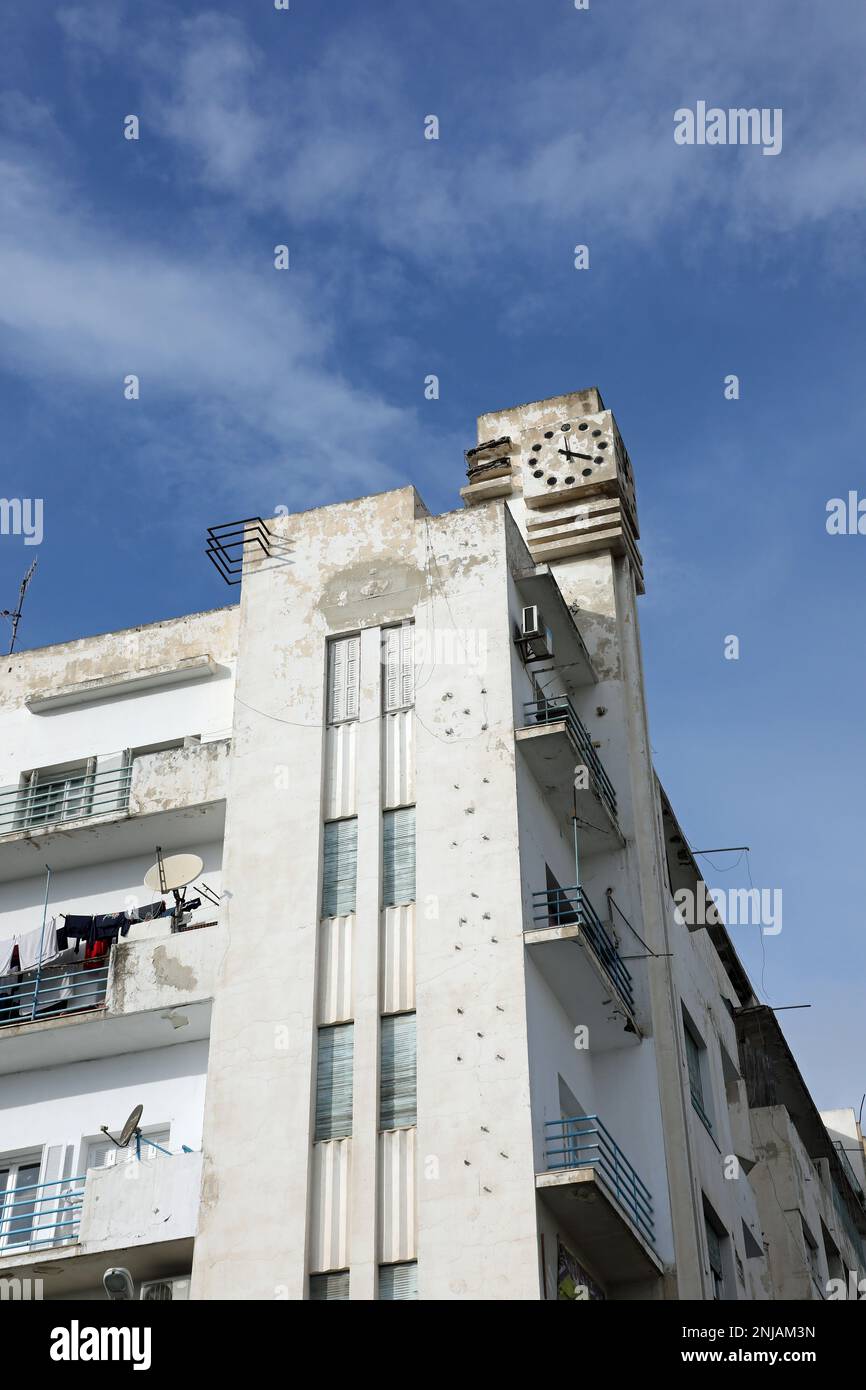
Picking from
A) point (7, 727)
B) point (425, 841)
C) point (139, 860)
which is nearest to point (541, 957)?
point (425, 841)

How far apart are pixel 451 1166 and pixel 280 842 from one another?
595cm

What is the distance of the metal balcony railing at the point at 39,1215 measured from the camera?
926 inches

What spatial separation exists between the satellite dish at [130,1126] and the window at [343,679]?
6573 mm

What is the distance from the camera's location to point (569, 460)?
105 feet

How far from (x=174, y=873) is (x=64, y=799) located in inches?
152

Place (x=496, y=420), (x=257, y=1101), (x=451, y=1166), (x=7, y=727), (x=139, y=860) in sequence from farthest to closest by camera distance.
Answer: (x=496, y=420)
(x=7, y=727)
(x=139, y=860)
(x=257, y=1101)
(x=451, y=1166)

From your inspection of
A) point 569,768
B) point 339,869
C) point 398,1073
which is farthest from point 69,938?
point 569,768

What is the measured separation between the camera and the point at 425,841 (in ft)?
80.6

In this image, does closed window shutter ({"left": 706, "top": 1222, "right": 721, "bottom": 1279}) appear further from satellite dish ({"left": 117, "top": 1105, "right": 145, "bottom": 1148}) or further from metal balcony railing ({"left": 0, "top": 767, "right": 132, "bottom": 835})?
metal balcony railing ({"left": 0, "top": 767, "right": 132, "bottom": 835})

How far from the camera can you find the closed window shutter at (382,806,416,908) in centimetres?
2441

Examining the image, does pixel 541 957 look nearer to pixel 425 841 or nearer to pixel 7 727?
pixel 425 841

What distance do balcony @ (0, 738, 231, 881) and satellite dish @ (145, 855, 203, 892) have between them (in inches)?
49.1

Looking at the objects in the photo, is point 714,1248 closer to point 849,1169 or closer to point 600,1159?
point 600,1159

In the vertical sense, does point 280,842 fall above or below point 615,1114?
above
